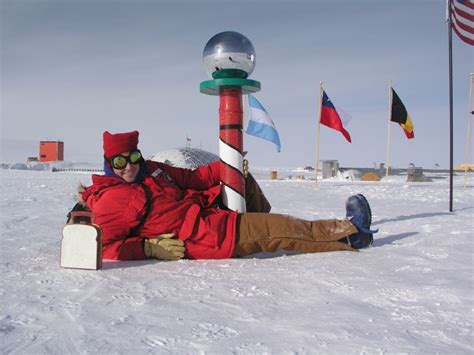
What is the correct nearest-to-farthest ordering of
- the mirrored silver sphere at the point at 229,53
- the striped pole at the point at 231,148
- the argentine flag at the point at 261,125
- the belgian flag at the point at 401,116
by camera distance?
1. the striped pole at the point at 231,148
2. the mirrored silver sphere at the point at 229,53
3. the argentine flag at the point at 261,125
4. the belgian flag at the point at 401,116

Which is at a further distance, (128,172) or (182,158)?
(182,158)

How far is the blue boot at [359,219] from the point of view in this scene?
3.16 metres

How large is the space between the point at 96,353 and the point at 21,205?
5.66 m

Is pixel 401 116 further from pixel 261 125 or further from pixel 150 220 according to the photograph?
pixel 150 220

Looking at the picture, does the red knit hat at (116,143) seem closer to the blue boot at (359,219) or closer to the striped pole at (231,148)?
the striped pole at (231,148)

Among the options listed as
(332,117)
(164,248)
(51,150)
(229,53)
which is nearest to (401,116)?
(332,117)

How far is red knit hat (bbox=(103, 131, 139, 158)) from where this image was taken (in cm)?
308

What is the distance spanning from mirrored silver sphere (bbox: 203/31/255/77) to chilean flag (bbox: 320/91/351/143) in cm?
763

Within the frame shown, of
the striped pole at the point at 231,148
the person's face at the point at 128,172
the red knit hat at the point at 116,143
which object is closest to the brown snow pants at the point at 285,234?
the striped pole at the point at 231,148

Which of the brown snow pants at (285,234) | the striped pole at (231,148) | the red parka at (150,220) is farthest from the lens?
the striped pole at (231,148)

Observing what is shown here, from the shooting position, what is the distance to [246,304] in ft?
6.22

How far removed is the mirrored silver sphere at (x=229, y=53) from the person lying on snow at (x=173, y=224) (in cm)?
111

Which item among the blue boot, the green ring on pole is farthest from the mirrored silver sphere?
the blue boot

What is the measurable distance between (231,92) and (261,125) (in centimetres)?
387
